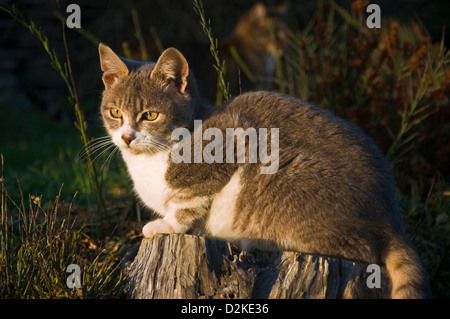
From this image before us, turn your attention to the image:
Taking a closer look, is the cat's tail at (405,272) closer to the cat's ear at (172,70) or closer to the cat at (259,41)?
the cat's ear at (172,70)

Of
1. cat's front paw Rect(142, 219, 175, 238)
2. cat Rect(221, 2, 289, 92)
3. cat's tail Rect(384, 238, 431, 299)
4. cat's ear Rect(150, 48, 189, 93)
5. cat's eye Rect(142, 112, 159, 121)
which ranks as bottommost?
cat's tail Rect(384, 238, 431, 299)

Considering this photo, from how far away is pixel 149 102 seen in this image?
291 cm

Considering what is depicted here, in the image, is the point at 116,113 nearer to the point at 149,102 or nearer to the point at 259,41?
the point at 149,102

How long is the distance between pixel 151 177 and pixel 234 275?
0.84m

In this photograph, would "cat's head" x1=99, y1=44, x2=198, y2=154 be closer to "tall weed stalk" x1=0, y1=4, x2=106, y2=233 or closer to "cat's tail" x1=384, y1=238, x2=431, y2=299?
"tall weed stalk" x1=0, y1=4, x2=106, y2=233

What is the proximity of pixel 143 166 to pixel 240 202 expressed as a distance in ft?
2.09

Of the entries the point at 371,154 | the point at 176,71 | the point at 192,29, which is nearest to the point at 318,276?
the point at 371,154

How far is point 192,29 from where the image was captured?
32.4 ft

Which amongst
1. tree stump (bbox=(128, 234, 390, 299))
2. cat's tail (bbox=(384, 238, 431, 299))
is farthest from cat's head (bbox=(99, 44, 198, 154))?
cat's tail (bbox=(384, 238, 431, 299))

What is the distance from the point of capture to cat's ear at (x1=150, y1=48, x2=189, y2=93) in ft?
9.40

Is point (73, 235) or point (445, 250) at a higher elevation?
point (73, 235)

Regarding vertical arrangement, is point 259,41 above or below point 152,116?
above

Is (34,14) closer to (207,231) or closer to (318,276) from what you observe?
(207,231)

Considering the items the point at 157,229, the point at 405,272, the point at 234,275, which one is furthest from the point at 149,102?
the point at 405,272
